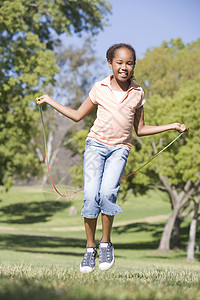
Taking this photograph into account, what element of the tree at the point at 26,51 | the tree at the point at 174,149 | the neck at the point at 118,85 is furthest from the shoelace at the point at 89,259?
the tree at the point at 174,149

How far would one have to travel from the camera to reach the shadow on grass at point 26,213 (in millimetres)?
51312

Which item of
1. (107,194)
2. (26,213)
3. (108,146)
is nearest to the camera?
(107,194)

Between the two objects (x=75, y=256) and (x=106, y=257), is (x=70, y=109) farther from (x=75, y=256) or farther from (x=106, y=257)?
(x=75, y=256)

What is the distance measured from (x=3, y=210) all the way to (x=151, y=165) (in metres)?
38.4

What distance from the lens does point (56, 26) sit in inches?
719

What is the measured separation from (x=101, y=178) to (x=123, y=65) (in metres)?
1.26

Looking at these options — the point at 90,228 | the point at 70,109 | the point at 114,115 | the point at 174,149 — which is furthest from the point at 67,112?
the point at 174,149

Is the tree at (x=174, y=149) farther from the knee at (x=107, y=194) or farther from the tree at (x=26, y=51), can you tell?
the knee at (x=107, y=194)

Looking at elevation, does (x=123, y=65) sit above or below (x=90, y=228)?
above

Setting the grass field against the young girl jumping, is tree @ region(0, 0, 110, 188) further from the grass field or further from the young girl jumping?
the young girl jumping

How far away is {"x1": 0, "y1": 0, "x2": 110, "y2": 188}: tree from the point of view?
17125mm

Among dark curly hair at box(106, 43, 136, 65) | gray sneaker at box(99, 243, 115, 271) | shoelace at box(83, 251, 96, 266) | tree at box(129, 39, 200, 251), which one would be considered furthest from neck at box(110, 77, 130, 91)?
tree at box(129, 39, 200, 251)

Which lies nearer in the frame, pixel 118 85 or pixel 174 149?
pixel 118 85

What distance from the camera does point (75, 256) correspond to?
23969 mm
